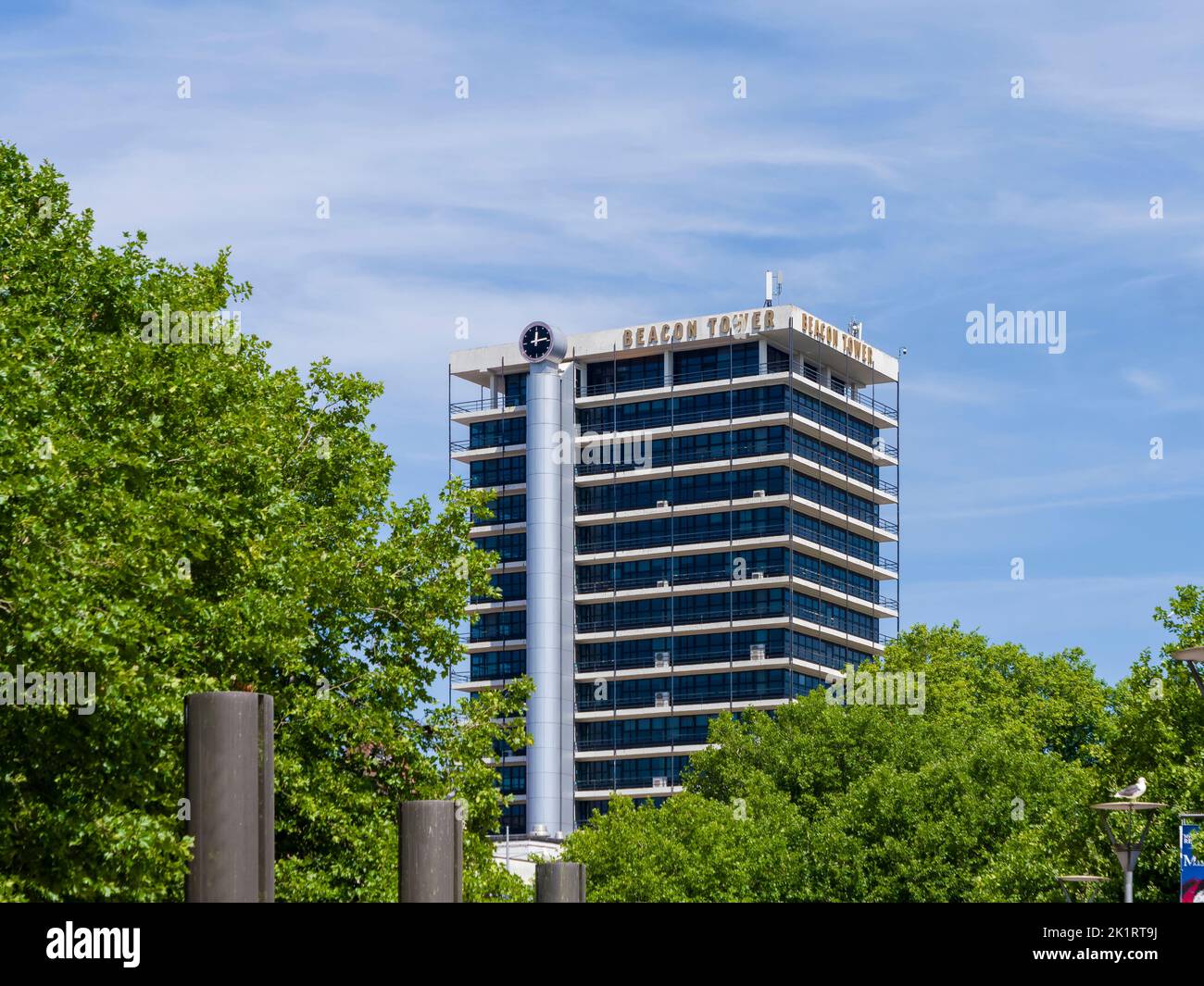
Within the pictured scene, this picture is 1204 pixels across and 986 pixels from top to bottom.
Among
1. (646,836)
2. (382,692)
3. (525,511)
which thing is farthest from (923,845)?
(525,511)

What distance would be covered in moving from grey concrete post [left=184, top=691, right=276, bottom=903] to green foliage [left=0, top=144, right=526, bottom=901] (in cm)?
1841

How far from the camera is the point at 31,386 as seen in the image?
86.6 ft

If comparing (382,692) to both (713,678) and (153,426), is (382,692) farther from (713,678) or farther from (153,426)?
(713,678)

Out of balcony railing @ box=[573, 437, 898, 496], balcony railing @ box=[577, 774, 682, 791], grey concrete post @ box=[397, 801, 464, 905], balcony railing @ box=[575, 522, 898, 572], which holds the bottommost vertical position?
balcony railing @ box=[577, 774, 682, 791]

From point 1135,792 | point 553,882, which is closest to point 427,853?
point 553,882

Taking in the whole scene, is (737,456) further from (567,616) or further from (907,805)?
(907,805)

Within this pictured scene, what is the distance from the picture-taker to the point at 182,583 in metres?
27.6

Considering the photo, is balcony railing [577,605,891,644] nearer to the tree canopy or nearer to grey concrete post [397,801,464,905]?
the tree canopy

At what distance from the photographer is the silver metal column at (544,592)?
131 m

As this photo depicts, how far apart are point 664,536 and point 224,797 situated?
12916 cm

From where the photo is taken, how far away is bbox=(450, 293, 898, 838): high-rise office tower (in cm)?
13025

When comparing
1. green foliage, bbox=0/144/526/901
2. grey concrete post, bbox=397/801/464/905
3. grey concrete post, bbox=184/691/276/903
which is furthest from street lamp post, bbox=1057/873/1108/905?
grey concrete post, bbox=184/691/276/903

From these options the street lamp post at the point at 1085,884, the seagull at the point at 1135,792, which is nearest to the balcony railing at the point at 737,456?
the street lamp post at the point at 1085,884

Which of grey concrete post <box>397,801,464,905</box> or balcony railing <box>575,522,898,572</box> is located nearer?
grey concrete post <box>397,801,464,905</box>
